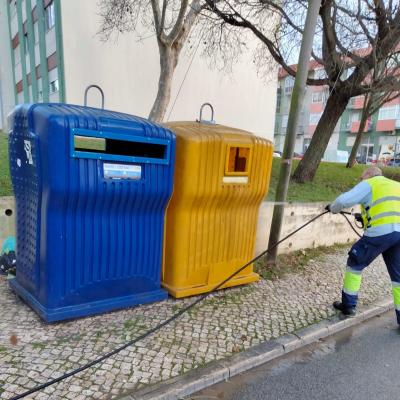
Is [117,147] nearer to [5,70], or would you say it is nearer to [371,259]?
[371,259]

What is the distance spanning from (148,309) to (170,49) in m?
7.58

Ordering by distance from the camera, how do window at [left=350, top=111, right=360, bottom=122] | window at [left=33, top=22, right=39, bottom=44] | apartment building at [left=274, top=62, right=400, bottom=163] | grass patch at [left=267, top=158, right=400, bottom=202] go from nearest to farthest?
grass patch at [left=267, top=158, right=400, bottom=202], window at [left=33, top=22, right=39, bottom=44], apartment building at [left=274, top=62, right=400, bottom=163], window at [left=350, top=111, right=360, bottom=122]

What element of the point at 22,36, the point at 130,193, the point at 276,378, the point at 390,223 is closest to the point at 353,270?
the point at 390,223

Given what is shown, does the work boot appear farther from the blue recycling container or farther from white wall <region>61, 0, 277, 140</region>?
white wall <region>61, 0, 277, 140</region>

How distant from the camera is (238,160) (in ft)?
12.1

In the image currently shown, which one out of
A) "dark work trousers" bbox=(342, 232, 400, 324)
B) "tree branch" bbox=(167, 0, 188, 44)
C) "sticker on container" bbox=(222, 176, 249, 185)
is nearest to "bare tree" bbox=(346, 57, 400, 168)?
"tree branch" bbox=(167, 0, 188, 44)

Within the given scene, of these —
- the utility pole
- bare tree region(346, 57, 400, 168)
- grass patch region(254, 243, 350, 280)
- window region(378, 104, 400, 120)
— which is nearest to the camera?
the utility pole

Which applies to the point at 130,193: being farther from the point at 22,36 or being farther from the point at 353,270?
the point at 22,36

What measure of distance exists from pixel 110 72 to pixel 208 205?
1402 centimetres

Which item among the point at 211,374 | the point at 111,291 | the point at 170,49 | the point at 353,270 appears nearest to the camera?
the point at 211,374

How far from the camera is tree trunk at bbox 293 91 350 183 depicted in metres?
8.17

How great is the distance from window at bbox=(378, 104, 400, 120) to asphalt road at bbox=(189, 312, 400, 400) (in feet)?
147

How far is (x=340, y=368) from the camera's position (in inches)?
114

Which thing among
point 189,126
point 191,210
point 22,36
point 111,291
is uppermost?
point 22,36
